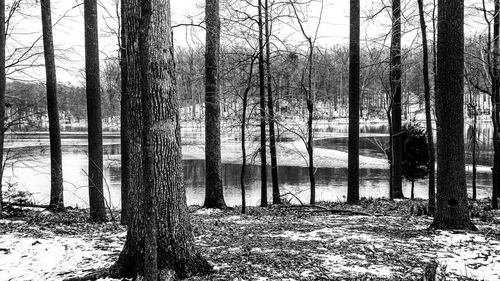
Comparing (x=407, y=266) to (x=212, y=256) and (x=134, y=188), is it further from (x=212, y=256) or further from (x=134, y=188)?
(x=134, y=188)

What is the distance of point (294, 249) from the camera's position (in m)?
5.61

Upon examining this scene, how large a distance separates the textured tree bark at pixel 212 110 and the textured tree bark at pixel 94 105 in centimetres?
288

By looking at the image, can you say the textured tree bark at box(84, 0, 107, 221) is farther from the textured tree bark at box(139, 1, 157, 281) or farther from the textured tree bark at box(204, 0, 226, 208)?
the textured tree bark at box(139, 1, 157, 281)

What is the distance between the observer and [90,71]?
8.99m

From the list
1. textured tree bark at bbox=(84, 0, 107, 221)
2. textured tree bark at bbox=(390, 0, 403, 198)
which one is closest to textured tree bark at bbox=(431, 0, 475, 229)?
textured tree bark at bbox=(84, 0, 107, 221)

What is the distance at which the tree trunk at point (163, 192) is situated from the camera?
4047mm

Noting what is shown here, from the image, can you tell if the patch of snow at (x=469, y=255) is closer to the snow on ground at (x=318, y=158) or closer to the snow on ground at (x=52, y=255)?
the snow on ground at (x=52, y=255)

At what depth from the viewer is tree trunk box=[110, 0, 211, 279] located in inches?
159

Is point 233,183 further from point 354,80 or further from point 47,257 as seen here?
point 47,257

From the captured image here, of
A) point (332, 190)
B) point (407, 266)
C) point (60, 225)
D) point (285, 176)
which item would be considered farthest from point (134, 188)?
point (285, 176)

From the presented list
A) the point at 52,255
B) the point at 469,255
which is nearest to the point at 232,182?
the point at 52,255

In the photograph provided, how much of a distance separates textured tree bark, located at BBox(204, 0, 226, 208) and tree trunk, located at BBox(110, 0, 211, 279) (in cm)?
650

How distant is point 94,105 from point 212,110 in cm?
316

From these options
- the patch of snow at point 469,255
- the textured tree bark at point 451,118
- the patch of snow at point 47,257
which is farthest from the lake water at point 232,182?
the patch of snow at point 469,255
